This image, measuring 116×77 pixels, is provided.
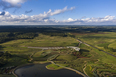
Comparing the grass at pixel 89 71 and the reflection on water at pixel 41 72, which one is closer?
the reflection on water at pixel 41 72

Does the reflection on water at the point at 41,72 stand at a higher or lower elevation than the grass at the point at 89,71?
lower

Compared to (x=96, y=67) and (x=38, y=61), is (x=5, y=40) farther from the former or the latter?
(x=96, y=67)

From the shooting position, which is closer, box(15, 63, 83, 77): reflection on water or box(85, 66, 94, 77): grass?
box(15, 63, 83, 77): reflection on water

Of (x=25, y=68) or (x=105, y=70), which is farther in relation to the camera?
(x=25, y=68)

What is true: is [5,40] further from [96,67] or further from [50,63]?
[96,67]

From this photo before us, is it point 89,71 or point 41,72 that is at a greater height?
point 89,71

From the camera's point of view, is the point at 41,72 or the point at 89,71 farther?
the point at 89,71

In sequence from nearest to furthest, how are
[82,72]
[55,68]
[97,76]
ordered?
[97,76] < [82,72] < [55,68]

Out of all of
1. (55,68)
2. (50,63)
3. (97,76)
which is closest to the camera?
(97,76)

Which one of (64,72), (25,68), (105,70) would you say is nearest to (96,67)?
(105,70)

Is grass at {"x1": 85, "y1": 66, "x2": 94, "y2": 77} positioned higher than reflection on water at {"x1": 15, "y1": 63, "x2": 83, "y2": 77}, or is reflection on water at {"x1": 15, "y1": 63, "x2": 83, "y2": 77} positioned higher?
grass at {"x1": 85, "y1": 66, "x2": 94, "y2": 77}
